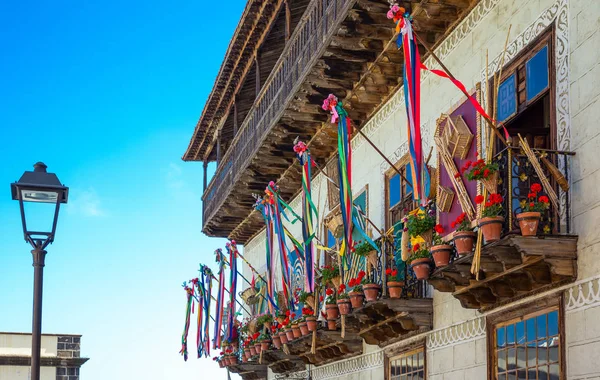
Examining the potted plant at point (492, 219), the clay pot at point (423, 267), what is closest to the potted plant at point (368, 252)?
the clay pot at point (423, 267)

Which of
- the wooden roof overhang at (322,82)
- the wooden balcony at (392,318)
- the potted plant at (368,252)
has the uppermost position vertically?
the wooden roof overhang at (322,82)

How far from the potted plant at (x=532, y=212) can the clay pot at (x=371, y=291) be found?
16.0 feet

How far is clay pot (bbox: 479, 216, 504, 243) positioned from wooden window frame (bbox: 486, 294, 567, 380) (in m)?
1.00

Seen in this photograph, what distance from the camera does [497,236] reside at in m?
11.3

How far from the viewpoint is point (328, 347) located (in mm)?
20297

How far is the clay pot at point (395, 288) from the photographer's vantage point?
15.2 metres

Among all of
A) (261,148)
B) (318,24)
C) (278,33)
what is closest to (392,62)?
(318,24)

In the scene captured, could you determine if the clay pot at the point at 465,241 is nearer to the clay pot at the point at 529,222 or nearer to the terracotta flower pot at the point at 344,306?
the clay pot at the point at 529,222

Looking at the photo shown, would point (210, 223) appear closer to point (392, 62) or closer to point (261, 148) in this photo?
point (261, 148)

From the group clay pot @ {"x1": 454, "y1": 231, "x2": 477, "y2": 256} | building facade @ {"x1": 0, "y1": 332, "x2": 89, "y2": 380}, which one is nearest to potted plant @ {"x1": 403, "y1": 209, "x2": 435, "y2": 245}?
clay pot @ {"x1": 454, "y1": 231, "x2": 477, "y2": 256}

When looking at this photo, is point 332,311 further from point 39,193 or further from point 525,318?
point 39,193

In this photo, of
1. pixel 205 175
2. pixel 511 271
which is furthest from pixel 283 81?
pixel 205 175

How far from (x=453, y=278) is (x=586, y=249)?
101 inches

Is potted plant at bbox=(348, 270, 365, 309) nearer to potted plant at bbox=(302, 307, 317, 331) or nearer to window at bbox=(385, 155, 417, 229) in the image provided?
window at bbox=(385, 155, 417, 229)
